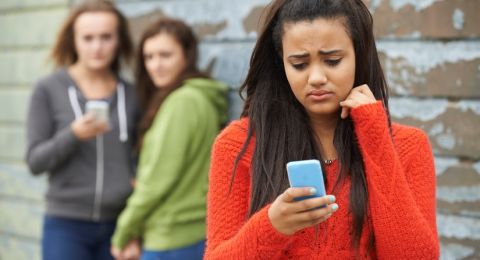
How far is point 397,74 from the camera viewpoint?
3.56m

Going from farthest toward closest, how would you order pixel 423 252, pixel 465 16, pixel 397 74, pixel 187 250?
pixel 187 250 < pixel 397 74 < pixel 465 16 < pixel 423 252

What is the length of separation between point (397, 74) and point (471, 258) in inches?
32.5

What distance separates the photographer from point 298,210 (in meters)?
1.93

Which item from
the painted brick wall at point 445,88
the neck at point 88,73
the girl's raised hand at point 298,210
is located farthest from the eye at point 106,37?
the girl's raised hand at point 298,210

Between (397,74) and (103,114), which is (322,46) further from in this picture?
(103,114)

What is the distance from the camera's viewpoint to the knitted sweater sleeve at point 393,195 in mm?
2078

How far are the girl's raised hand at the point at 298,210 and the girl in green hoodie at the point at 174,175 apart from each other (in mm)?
1852

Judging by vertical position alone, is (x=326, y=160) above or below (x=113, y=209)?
above

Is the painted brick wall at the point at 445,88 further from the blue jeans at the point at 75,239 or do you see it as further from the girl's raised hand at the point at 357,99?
the blue jeans at the point at 75,239

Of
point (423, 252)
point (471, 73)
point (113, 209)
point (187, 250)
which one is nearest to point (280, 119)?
point (423, 252)

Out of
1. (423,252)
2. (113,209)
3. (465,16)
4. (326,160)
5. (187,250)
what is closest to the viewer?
(423,252)

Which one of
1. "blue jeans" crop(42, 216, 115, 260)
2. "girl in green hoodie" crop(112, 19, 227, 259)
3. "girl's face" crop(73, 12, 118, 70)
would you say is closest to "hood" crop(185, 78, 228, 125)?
"girl in green hoodie" crop(112, 19, 227, 259)

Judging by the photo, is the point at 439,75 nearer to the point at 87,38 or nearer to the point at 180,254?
the point at 180,254

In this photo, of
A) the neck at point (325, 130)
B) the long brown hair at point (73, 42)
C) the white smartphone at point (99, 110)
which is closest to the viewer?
the neck at point (325, 130)
